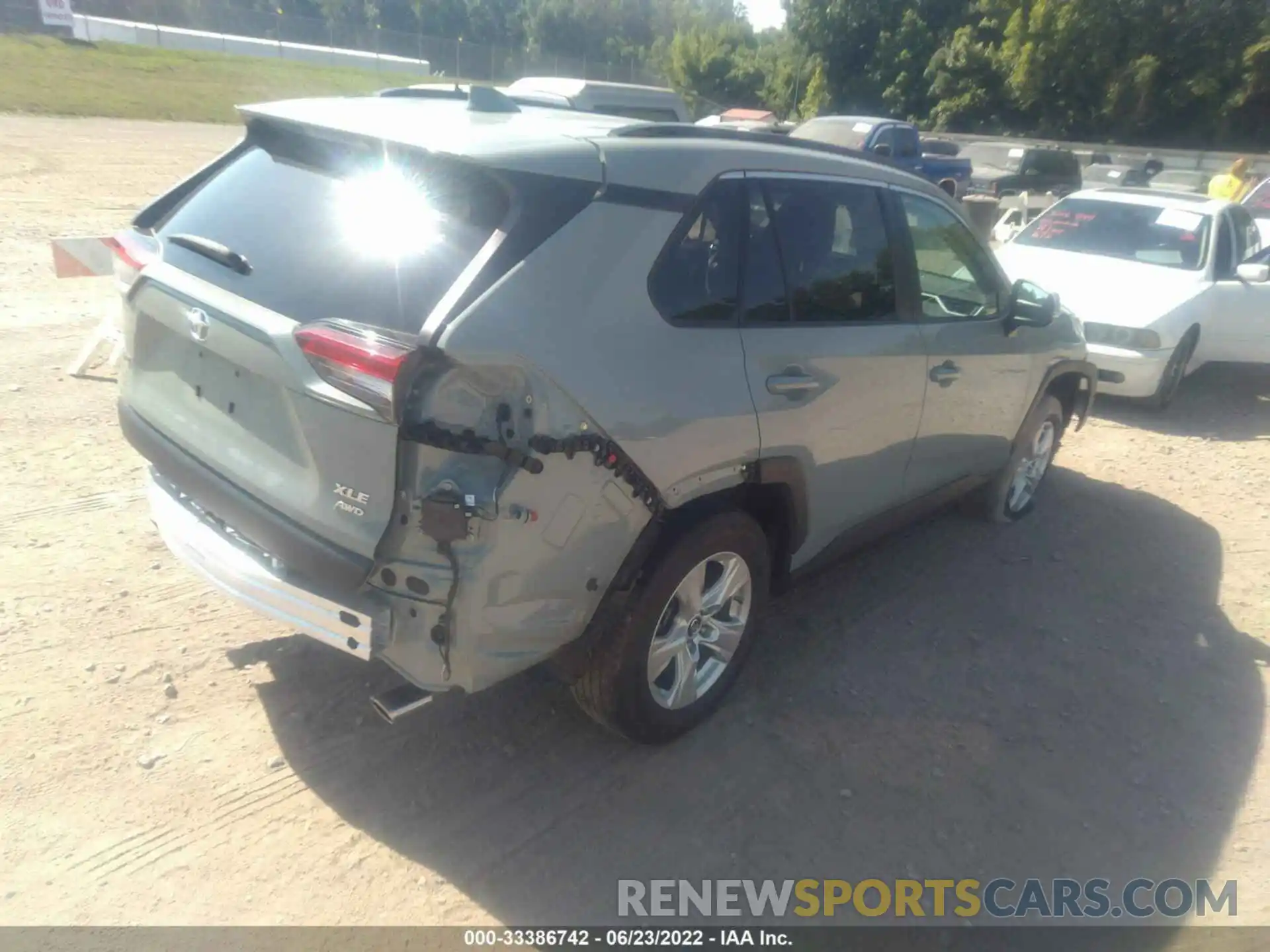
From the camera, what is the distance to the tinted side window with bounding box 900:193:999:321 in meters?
4.22

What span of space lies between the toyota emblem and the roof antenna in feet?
3.80

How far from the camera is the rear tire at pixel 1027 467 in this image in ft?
17.8

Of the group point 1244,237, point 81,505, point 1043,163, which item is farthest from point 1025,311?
point 1043,163

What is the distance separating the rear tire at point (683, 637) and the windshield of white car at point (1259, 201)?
12914 mm

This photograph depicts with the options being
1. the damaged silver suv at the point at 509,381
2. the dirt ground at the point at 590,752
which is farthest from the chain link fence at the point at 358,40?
the damaged silver suv at the point at 509,381

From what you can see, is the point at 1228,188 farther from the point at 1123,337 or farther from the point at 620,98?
Result: the point at 620,98

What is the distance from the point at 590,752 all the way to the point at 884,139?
16.6 metres

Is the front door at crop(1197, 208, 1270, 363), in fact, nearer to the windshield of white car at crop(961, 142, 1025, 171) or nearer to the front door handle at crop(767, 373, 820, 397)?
the front door handle at crop(767, 373, 820, 397)

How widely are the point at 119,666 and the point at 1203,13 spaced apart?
4217 cm

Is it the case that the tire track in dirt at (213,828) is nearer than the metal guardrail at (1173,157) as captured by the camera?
Yes

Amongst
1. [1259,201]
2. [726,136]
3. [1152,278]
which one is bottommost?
[1152,278]

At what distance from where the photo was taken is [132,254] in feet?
10.9

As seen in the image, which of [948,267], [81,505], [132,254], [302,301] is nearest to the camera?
[302,301]

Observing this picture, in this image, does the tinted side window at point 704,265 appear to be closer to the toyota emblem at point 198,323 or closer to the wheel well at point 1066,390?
the toyota emblem at point 198,323
